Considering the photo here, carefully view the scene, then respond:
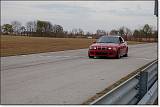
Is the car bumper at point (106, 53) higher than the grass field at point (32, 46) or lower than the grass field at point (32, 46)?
higher

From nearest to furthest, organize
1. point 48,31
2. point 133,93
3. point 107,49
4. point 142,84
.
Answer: point 133,93 < point 142,84 < point 107,49 < point 48,31

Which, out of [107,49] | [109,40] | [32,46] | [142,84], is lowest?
[32,46]

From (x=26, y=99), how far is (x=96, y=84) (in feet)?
9.59

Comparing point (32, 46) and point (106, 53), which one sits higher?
point (106, 53)

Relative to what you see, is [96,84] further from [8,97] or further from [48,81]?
[8,97]

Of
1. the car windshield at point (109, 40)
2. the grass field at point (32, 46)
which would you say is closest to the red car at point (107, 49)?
the car windshield at point (109, 40)

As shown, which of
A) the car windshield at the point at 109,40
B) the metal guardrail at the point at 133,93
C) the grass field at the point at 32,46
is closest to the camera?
the metal guardrail at the point at 133,93

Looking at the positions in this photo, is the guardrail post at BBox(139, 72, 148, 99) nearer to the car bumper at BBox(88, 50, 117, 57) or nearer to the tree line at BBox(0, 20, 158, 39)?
the car bumper at BBox(88, 50, 117, 57)

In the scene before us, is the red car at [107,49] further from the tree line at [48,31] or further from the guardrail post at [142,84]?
the tree line at [48,31]

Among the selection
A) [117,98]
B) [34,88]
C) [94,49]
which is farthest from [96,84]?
[94,49]

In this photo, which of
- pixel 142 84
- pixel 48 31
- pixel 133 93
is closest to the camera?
pixel 133 93

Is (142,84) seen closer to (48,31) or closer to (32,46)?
(32,46)

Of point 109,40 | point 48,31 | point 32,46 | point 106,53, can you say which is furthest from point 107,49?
point 48,31

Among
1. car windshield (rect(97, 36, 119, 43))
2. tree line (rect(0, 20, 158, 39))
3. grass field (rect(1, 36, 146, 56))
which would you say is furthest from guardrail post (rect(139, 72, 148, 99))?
tree line (rect(0, 20, 158, 39))
